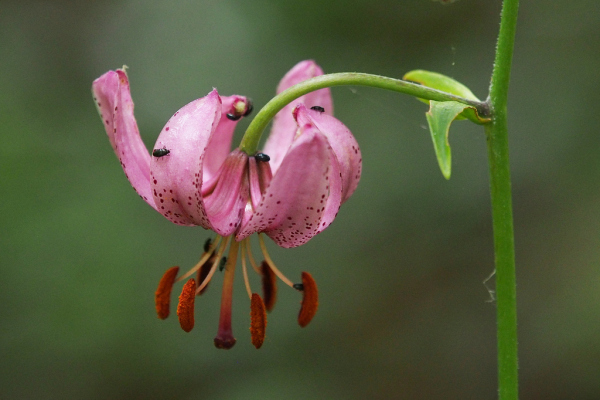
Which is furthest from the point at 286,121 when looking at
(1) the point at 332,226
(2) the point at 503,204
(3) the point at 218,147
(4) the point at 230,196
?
(1) the point at 332,226

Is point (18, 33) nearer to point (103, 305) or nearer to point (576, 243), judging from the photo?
point (103, 305)

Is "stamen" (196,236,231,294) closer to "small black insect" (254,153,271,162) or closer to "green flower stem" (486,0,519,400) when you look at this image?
"small black insect" (254,153,271,162)

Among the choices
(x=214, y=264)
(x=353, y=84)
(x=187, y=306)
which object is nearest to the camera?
(x=353, y=84)

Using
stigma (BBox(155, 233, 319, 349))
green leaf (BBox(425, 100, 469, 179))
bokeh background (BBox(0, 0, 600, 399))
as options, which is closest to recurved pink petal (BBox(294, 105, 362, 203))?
green leaf (BBox(425, 100, 469, 179))

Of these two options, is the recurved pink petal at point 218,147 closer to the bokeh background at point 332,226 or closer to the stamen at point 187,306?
the stamen at point 187,306

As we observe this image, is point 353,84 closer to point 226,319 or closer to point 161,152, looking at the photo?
point 161,152

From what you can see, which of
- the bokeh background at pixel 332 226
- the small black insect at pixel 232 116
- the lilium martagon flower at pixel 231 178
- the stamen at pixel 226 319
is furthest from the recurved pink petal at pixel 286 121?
the bokeh background at pixel 332 226

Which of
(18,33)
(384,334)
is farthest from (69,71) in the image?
(384,334)
